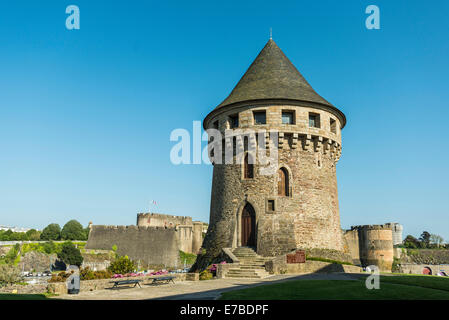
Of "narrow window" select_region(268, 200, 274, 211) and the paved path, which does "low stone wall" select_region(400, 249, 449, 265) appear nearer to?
"narrow window" select_region(268, 200, 274, 211)

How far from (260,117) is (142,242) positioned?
1698 inches

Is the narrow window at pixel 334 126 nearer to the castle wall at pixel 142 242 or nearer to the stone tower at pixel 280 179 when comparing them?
the stone tower at pixel 280 179

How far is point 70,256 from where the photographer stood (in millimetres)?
54969

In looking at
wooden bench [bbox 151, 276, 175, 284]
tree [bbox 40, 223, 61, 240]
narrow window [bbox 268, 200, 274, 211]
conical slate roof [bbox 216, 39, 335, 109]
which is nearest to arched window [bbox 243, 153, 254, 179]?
narrow window [bbox 268, 200, 274, 211]

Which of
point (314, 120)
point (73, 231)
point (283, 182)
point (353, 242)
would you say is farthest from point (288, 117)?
point (73, 231)

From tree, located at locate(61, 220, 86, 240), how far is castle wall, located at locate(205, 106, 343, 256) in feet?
263

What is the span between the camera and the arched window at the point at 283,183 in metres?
22.5

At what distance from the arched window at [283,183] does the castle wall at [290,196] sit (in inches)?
10.6

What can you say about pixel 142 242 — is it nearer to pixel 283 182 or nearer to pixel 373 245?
pixel 373 245
